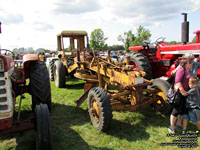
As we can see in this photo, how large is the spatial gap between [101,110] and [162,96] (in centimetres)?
160

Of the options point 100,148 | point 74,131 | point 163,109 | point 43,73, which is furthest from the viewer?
point 163,109

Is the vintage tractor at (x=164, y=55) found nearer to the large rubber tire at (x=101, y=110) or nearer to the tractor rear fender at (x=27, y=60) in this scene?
the large rubber tire at (x=101, y=110)

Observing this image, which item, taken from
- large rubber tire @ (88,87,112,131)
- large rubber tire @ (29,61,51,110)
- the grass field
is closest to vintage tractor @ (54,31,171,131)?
large rubber tire @ (88,87,112,131)

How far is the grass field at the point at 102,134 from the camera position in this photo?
3043mm

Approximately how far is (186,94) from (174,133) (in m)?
0.79

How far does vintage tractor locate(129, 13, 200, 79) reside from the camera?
200 inches

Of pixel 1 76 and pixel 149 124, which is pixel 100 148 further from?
pixel 1 76

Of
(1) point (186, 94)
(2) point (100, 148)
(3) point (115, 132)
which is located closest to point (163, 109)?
(1) point (186, 94)

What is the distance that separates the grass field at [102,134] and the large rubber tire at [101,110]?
0.56 ft

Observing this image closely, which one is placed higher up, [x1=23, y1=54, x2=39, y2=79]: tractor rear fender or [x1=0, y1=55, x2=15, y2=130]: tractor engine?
Answer: [x1=23, y1=54, x2=39, y2=79]: tractor rear fender

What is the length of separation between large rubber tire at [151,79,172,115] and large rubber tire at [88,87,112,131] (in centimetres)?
140

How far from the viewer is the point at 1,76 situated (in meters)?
2.32

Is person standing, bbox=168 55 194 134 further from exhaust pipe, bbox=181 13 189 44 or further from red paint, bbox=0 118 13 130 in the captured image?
red paint, bbox=0 118 13 130

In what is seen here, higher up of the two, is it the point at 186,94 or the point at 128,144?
the point at 186,94
